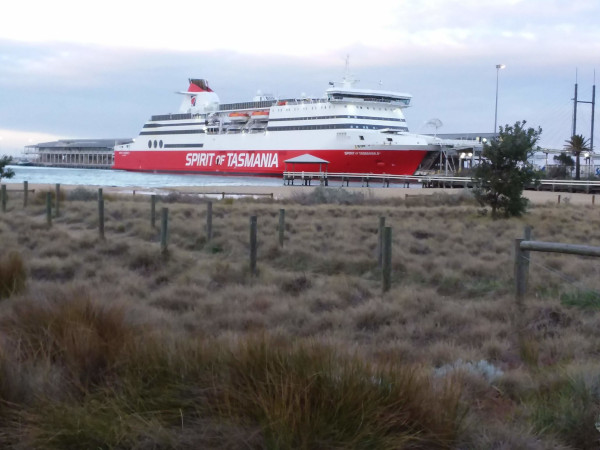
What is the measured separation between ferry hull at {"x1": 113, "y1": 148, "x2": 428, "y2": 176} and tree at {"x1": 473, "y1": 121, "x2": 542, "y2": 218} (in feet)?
131

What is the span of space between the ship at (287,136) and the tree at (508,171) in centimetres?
3340

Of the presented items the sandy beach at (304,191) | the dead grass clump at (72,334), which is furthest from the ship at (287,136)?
the dead grass clump at (72,334)

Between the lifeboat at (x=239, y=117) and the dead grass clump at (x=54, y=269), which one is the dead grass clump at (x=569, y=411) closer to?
the dead grass clump at (x=54, y=269)

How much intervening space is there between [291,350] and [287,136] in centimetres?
6660

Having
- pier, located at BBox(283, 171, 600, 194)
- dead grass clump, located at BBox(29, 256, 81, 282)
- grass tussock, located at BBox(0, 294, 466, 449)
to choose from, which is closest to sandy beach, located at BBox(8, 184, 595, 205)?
pier, located at BBox(283, 171, 600, 194)

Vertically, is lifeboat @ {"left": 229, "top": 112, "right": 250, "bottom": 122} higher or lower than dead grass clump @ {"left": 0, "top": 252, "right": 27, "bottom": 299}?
higher

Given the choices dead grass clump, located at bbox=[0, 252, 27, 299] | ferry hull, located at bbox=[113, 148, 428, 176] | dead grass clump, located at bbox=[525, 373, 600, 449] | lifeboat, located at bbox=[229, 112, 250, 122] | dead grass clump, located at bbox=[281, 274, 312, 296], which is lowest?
dead grass clump, located at bbox=[281, 274, 312, 296]

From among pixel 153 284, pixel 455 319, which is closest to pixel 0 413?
pixel 455 319

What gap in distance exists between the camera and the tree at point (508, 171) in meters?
22.4

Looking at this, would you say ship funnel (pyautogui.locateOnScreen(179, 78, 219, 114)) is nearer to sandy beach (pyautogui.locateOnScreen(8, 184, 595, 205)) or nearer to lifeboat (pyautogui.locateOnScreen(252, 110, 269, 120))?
lifeboat (pyautogui.locateOnScreen(252, 110, 269, 120))

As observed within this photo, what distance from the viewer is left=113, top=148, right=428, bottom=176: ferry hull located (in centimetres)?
6356

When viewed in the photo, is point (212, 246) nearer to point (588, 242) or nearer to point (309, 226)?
point (309, 226)

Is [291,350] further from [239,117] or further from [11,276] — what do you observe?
[239,117]

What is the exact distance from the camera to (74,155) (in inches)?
4572
